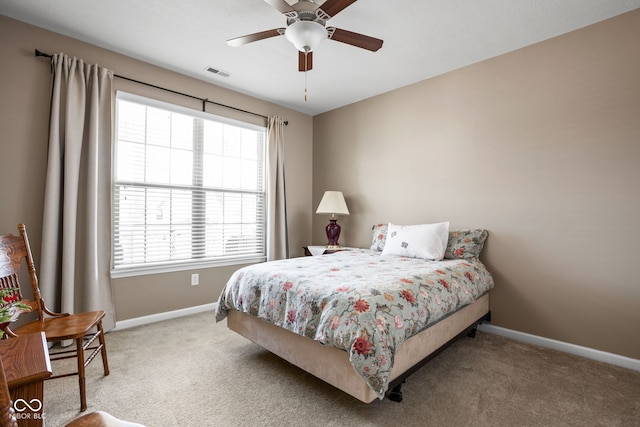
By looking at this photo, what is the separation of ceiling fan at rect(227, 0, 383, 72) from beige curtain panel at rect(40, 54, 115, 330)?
150 centimetres

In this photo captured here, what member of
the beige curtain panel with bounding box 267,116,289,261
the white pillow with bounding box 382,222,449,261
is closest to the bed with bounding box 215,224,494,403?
the white pillow with bounding box 382,222,449,261

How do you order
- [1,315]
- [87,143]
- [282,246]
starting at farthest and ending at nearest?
[282,246] < [87,143] < [1,315]

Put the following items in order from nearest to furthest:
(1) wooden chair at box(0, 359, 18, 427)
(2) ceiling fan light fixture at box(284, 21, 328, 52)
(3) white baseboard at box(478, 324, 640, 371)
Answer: (1) wooden chair at box(0, 359, 18, 427) < (2) ceiling fan light fixture at box(284, 21, 328, 52) < (3) white baseboard at box(478, 324, 640, 371)

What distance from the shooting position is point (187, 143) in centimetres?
344

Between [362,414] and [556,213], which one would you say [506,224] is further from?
[362,414]

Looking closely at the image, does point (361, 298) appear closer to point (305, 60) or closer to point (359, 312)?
point (359, 312)

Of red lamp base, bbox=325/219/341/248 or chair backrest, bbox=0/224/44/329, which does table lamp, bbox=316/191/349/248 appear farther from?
chair backrest, bbox=0/224/44/329

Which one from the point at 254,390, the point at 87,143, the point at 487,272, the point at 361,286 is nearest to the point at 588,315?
the point at 487,272

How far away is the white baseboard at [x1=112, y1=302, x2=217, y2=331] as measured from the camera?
2.93 m

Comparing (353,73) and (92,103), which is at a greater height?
(353,73)

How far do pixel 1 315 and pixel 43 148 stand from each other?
242 cm

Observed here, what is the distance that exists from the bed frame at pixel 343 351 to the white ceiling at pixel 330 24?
2314mm

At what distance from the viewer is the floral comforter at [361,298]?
152 cm

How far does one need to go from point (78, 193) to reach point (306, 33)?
92.8 inches
